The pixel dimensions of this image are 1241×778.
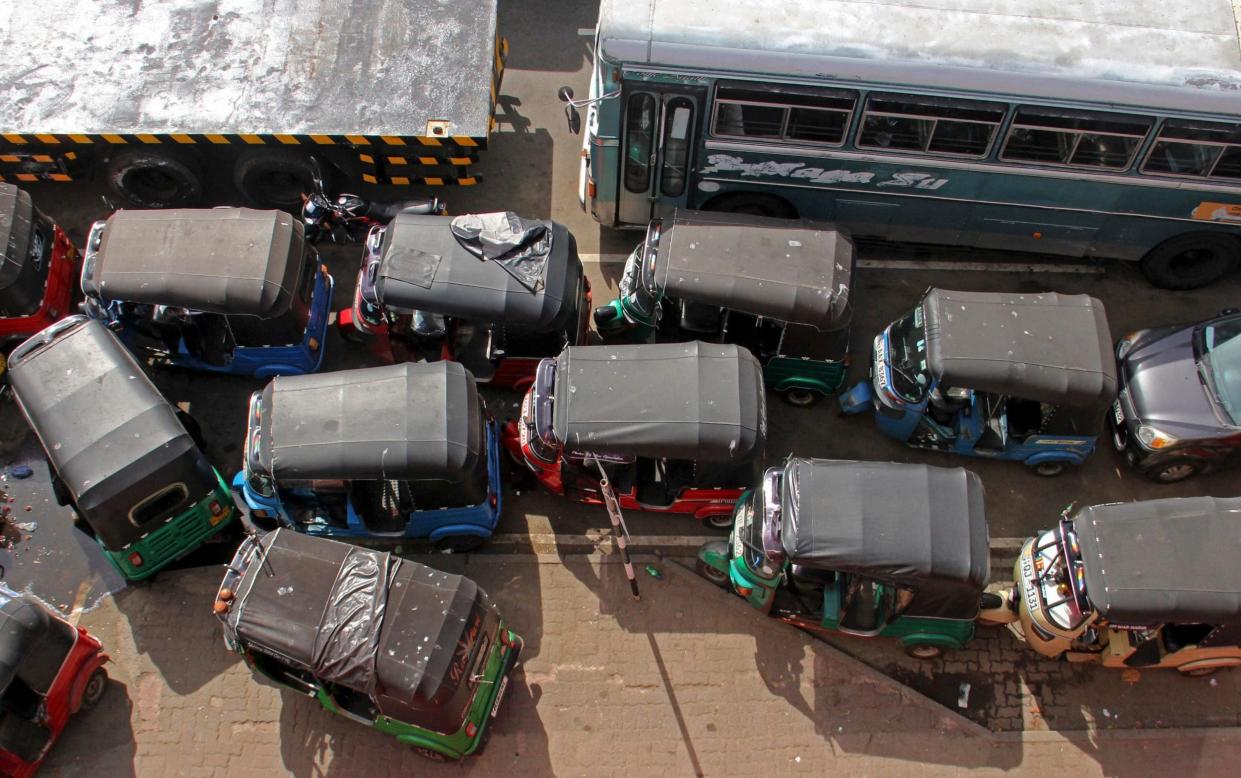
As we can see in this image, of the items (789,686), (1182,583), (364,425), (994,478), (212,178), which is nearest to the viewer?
(1182,583)

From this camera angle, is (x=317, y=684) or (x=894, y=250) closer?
(x=317, y=684)

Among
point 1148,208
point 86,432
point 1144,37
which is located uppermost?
point 1144,37

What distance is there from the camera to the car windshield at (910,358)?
32.6 feet

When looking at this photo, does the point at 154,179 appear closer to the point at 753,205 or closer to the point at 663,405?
the point at 663,405

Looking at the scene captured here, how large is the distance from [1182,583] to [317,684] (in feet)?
26.3

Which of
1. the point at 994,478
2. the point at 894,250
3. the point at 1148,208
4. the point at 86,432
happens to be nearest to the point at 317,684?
the point at 86,432

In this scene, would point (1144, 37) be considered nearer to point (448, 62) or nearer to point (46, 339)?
point (448, 62)

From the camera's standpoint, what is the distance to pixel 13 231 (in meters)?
10.4

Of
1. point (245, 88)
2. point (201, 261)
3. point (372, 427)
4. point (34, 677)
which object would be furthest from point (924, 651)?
point (245, 88)

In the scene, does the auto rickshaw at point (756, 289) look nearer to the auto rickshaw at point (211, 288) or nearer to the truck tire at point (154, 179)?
the auto rickshaw at point (211, 288)

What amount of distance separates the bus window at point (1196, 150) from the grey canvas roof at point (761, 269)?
3644 mm

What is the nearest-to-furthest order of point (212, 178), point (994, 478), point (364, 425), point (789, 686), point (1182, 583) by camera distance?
point (1182, 583) < point (364, 425) < point (789, 686) < point (994, 478) < point (212, 178)

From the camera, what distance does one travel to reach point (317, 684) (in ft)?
28.3

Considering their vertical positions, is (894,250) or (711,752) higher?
(894,250)
